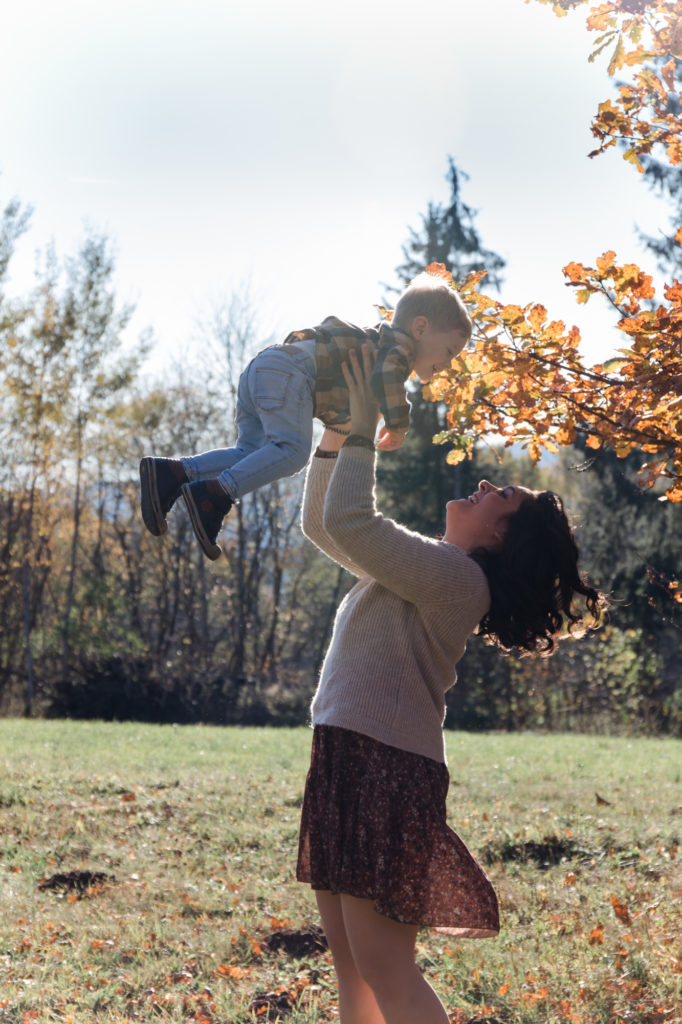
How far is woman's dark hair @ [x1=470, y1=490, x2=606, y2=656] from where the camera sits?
2.20 m

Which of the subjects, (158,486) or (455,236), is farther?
(455,236)

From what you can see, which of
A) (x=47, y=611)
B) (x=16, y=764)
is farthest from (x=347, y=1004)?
(x=47, y=611)

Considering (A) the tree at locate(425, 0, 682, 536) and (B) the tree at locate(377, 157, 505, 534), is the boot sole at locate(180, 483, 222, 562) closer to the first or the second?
(A) the tree at locate(425, 0, 682, 536)

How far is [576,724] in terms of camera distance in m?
16.3

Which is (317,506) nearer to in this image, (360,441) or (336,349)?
(360,441)

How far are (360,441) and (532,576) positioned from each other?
51 cm

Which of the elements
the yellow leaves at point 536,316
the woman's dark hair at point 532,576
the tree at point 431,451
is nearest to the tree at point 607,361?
the yellow leaves at point 536,316

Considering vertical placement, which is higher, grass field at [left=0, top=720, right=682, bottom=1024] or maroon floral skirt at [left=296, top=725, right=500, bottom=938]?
maroon floral skirt at [left=296, top=725, right=500, bottom=938]

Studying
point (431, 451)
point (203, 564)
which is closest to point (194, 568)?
point (203, 564)

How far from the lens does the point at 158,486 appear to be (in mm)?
2564

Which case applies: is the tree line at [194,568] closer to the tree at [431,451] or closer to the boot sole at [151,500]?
the tree at [431,451]

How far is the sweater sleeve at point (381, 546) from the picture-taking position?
202 centimetres

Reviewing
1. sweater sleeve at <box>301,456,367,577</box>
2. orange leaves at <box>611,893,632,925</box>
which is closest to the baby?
sweater sleeve at <box>301,456,367,577</box>

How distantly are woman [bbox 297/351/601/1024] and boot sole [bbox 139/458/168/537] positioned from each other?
569mm
